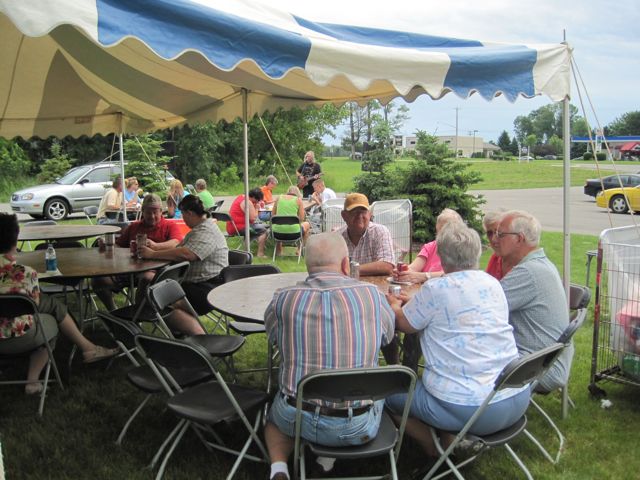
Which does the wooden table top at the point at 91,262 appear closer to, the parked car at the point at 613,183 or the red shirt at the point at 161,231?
the red shirt at the point at 161,231

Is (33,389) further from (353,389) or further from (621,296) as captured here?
(621,296)

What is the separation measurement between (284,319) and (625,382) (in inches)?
105

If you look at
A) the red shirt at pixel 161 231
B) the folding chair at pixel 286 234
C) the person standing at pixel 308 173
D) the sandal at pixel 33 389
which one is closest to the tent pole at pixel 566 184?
the red shirt at pixel 161 231

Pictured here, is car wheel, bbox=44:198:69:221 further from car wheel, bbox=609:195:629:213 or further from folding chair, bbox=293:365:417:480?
car wheel, bbox=609:195:629:213

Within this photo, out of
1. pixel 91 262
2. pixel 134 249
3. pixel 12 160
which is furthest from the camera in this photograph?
pixel 12 160

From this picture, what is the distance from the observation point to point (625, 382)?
3.85 meters

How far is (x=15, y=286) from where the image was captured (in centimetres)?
363

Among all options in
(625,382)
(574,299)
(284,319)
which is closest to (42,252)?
(284,319)

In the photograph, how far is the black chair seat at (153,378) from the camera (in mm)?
3016

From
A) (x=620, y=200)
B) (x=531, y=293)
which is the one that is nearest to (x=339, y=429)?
(x=531, y=293)

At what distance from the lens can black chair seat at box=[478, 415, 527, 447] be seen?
8.38 feet

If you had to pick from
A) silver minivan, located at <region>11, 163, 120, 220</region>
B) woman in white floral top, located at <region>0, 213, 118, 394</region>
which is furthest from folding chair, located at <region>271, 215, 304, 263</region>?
silver minivan, located at <region>11, 163, 120, 220</region>

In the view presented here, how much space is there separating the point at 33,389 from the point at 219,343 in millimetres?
1380

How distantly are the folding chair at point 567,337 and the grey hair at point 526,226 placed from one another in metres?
0.47
